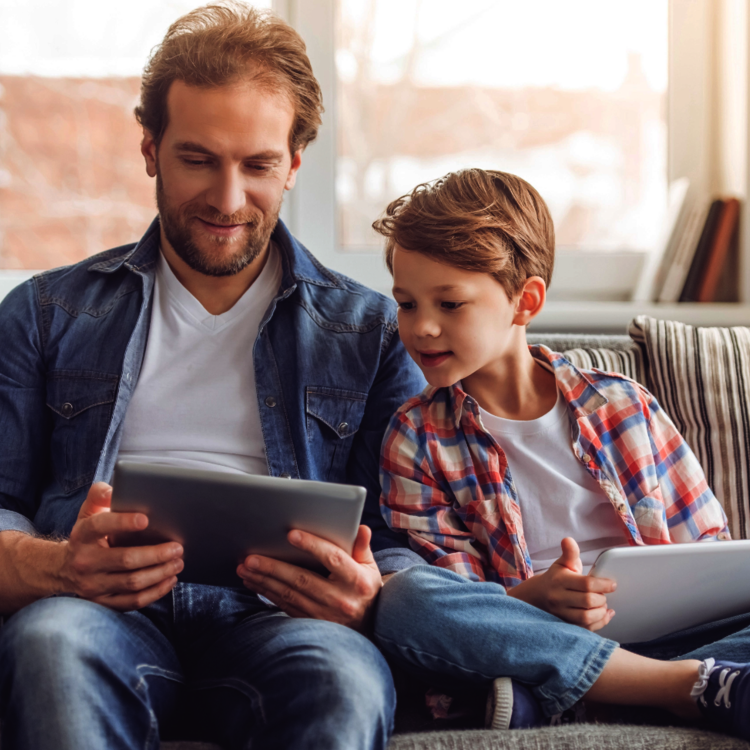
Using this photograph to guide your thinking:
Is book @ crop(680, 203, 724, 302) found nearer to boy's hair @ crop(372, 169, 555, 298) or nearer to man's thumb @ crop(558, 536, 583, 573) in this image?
boy's hair @ crop(372, 169, 555, 298)

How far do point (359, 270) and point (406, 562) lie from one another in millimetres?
1167

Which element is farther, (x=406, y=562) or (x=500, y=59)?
(x=500, y=59)

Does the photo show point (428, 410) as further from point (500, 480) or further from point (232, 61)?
point (232, 61)

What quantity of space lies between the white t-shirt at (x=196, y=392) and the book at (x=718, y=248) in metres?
1.30

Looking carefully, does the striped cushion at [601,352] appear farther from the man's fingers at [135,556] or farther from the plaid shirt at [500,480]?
the man's fingers at [135,556]

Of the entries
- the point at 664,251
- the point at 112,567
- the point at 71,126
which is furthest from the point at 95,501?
the point at 664,251

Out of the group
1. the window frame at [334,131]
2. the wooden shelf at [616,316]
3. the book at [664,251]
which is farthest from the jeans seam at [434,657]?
the book at [664,251]

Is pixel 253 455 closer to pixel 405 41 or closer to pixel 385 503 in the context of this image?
pixel 385 503

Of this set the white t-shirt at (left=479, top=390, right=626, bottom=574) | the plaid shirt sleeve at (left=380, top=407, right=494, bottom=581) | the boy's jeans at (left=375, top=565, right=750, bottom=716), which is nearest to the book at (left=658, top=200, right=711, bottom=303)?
the white t-shirt at (left=479, top=390, right=626, bottom=574)

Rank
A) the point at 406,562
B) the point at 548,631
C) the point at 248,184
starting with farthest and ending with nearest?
the point at 248,184, the point at 406,562, the point at 548,631

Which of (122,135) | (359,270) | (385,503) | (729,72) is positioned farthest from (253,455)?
(729,72)

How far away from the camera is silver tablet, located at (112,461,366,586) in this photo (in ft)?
2.95

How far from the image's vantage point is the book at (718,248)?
7.02 feet

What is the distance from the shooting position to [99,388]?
1.31m
